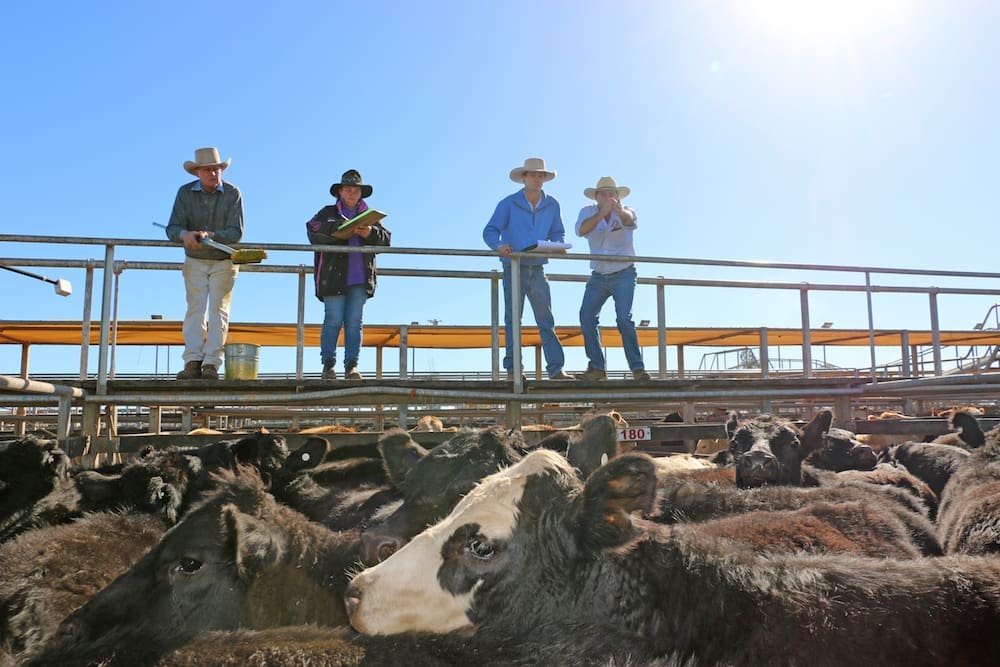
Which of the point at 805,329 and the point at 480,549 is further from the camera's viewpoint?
the point at 805,329

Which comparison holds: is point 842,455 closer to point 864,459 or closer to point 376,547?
point 864,459

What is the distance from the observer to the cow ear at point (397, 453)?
522 centimetres

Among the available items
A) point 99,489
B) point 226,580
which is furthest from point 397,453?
point 99,489

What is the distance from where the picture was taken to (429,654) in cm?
240

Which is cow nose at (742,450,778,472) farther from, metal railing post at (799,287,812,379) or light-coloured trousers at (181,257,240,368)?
light-coloured trousers at (181,257,240,368)

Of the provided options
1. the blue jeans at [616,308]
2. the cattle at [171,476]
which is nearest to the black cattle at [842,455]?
the blue jeans at [616,308]

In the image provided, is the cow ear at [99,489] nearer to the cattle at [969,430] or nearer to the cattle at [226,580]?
the cattle at [226,580]

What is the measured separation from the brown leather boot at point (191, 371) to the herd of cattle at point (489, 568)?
96 cm

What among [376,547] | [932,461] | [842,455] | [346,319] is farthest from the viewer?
[842,455]

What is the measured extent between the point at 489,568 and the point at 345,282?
179 inches

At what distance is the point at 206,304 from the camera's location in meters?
7.04

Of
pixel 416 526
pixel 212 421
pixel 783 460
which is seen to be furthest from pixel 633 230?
pixel 212 421

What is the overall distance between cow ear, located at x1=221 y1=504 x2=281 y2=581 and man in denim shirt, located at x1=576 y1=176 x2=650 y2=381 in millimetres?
4371

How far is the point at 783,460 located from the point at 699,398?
0.96 metres
